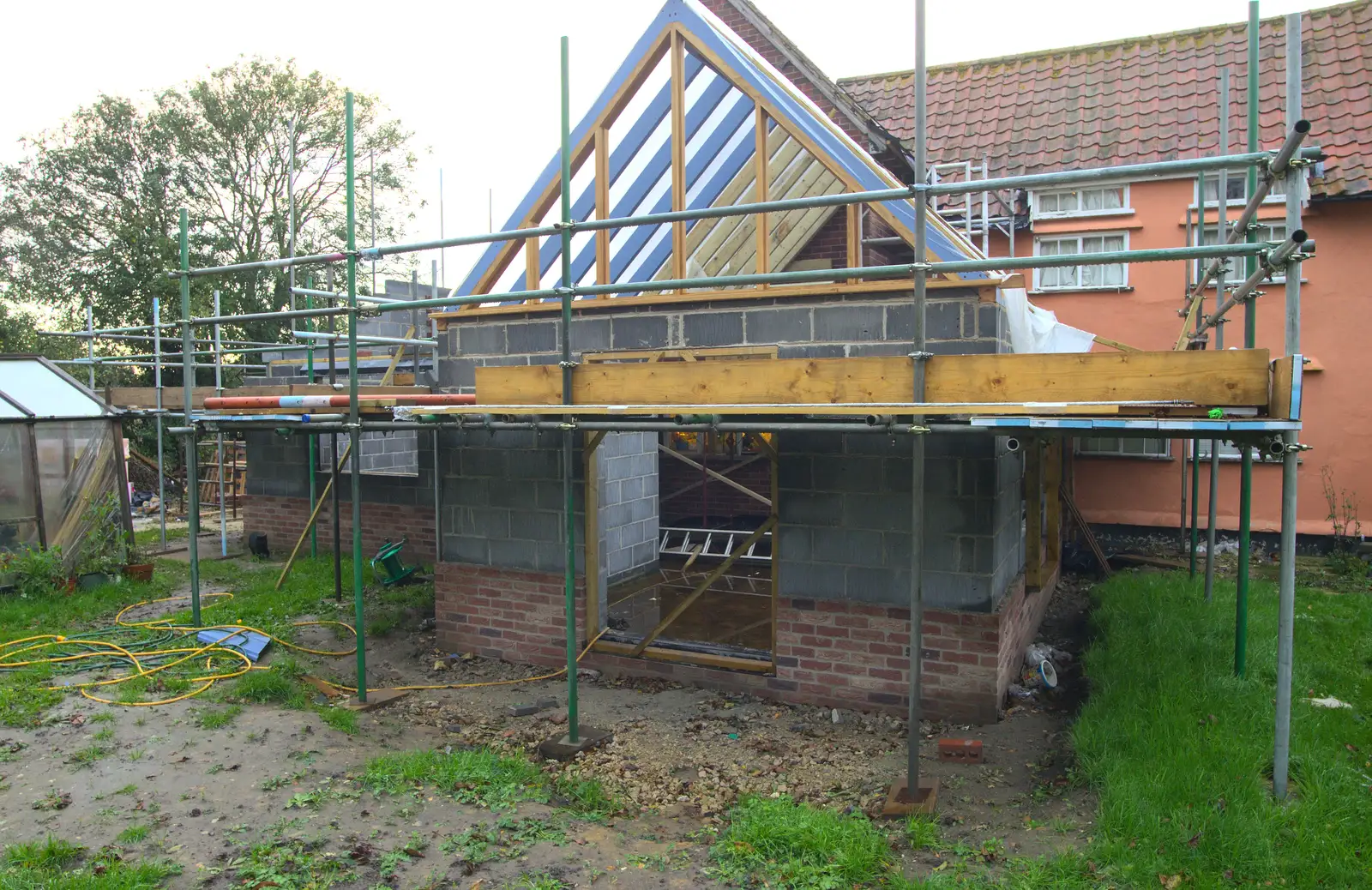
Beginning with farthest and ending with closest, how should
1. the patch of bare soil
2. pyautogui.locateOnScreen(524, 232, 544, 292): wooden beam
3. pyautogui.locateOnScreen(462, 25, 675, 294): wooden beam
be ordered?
1. pyautogui.locateOnScreen(524, 232, 544, 292): wooden beam
2. pyautogui.locateOnScreen(462, 25, 675, 294): wooden beam
3. the patch of bare soil

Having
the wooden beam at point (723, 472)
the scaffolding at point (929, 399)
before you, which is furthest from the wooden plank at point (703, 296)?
the wooden beam at point (723, 472)

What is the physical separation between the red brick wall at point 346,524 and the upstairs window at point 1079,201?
10083 millimetres

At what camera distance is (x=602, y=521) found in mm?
9641

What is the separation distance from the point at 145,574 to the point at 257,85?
21.5 meters

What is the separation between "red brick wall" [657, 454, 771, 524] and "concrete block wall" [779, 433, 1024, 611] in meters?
7.55

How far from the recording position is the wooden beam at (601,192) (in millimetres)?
7789

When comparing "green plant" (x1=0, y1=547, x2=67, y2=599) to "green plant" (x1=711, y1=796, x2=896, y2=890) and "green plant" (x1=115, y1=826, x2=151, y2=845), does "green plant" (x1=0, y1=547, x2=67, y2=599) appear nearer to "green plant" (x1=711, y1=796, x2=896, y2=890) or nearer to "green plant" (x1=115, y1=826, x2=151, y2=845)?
"green plant" (x1=115, y1=826, x2=151, y2=845)

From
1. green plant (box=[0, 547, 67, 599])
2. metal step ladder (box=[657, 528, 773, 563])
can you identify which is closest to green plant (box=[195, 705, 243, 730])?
green plant (box=[0, 547, 67, 599])

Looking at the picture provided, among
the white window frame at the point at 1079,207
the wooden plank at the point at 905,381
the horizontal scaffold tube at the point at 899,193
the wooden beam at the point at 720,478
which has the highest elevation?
the white window frame at the point at 1079,207

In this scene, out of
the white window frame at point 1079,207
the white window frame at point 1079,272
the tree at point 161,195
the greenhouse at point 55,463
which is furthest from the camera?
the tree at point 161,195

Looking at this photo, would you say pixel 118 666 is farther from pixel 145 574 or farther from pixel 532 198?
pixel 532 198

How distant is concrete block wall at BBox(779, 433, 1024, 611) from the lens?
634cm

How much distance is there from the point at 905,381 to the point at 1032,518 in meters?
4.12

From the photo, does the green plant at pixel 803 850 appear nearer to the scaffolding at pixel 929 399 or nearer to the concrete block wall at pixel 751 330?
the scaffolding at pixel 929 399
